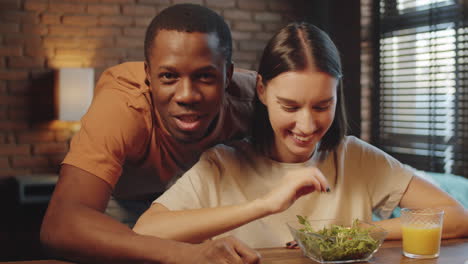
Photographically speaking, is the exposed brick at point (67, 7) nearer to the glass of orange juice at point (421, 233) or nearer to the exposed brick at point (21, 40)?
the exposed brick at point (21, 40)

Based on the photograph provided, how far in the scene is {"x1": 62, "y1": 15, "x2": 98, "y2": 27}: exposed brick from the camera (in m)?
4.76

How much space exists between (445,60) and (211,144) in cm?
258

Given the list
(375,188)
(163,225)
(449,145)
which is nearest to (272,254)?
(163,225)

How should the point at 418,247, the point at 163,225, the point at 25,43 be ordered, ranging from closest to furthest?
the point at 418,247 → the point at 163,225 → the point at 25,43

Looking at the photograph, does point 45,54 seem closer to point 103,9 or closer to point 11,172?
point 103,9

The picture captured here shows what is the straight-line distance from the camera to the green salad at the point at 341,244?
1274 mm

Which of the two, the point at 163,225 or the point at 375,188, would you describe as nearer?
the point at 163,225

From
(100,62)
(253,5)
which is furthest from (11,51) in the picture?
(253,5)

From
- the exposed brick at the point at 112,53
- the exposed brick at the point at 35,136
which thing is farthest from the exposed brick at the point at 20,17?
the exposed brick at the point at 35,136

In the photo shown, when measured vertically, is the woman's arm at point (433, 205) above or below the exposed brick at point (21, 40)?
below

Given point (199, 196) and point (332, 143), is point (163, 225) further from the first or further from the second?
point (332, 143)

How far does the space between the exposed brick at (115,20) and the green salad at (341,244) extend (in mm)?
3895

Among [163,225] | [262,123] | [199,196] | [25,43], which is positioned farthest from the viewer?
[25,43]

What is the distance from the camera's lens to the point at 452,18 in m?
3.87
